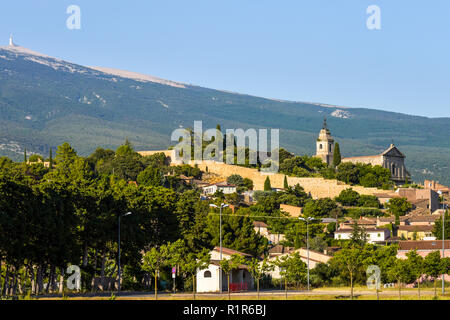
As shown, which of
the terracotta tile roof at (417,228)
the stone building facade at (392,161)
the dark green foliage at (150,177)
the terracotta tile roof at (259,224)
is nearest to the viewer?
the terracotta tile roof at (259,224)

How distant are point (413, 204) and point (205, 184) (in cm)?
3222

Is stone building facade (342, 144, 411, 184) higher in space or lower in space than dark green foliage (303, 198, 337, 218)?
higher

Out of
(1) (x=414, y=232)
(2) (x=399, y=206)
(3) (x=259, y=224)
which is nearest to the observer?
(1) (x=414, y=232)

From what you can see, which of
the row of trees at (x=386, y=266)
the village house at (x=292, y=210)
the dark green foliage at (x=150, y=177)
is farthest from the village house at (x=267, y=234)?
the row of trees at (x=386, y=266)

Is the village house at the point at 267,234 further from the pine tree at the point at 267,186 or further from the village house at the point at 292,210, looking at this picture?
the pine tree at the point at 267,186

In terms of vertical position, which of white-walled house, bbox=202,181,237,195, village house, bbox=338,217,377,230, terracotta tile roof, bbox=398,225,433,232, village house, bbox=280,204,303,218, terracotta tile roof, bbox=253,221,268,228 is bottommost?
terracotta tile roof, bbox=398,225,433,232

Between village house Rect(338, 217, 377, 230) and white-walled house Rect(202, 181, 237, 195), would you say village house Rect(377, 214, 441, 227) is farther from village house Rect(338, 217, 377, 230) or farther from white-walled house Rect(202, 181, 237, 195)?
white-walled house Rect(202, 181, 237, 195)

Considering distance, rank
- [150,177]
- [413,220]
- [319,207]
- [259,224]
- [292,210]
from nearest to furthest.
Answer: [259,224] < [413,220] < [319,207] < [292,210] < [150,177]

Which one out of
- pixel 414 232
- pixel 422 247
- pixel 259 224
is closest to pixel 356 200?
pixel 414 232

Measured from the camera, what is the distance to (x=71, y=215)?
183ft

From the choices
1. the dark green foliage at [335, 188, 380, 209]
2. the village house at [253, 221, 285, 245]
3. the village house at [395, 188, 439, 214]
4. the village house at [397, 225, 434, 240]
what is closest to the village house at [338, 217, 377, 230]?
the village house at [397, 225, 434, 240]

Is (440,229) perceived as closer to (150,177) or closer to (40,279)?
(150,177)
